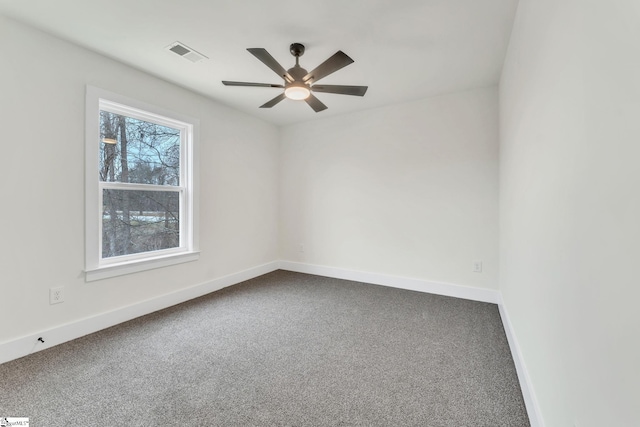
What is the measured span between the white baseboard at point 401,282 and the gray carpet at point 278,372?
0.35 m

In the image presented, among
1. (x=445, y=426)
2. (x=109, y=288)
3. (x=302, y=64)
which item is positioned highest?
(x=302, y=64)

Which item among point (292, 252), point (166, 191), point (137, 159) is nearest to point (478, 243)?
point (292, 252)

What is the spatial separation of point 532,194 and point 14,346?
365 cm

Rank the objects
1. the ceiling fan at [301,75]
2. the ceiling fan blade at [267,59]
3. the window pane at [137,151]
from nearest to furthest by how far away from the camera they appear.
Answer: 1. the ceiling fan blade at [267,59]
2. the ceiling fan at [301,75]
3. the window pane at [137,151]

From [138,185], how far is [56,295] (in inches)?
45.6

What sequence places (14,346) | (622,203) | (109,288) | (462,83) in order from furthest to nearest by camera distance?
(462,83)
(109,288)
(14,346)
(622,203)

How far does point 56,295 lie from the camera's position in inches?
85.4

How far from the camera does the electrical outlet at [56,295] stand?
2.14 metres

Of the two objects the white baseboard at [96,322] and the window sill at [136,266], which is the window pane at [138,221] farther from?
the white baseboard at [96,322]

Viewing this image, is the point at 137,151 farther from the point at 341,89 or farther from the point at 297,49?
the point at 341,89

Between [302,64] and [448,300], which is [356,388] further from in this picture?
[302,64]

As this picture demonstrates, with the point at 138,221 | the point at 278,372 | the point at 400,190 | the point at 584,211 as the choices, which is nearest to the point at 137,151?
the point at 138,221

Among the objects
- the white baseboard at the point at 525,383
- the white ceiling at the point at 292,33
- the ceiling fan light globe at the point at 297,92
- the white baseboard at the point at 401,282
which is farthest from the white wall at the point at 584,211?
the white baseboard at the point at 401,282

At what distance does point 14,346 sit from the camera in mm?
1942
